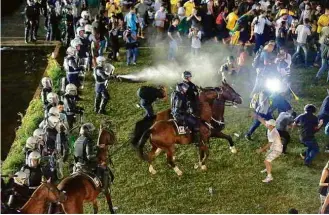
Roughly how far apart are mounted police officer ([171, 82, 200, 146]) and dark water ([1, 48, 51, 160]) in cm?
497

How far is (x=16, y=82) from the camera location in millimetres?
21531

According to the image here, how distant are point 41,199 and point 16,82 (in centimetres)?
1095

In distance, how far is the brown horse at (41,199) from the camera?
11.2 meters

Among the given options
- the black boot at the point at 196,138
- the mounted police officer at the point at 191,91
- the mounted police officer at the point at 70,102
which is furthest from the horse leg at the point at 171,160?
the mounted police officer at the point at 70,102

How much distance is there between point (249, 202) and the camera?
14.0 metres

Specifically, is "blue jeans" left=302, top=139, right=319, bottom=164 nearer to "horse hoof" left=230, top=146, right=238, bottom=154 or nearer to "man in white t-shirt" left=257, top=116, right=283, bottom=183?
"man in white t-shirt" left=257, top=116, right=283, bottom=183

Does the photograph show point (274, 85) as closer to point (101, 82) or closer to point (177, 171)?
point (177, 171)

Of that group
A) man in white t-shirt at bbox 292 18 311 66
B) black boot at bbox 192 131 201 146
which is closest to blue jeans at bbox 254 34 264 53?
man in white t-shirt at bbox 292 18 311 66

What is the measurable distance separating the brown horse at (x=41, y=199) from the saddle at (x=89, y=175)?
1122 mm

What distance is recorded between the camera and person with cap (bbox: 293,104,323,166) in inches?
592

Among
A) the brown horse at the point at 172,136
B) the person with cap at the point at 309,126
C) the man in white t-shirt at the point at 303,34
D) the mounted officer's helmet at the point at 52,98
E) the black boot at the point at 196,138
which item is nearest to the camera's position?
the brown horse at the point at 172,136

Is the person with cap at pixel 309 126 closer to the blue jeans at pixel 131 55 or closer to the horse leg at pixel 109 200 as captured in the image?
the horse leg at pixel 109 200

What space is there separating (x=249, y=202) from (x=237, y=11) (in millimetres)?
10940

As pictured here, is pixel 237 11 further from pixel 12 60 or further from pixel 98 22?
pixel 12 60
